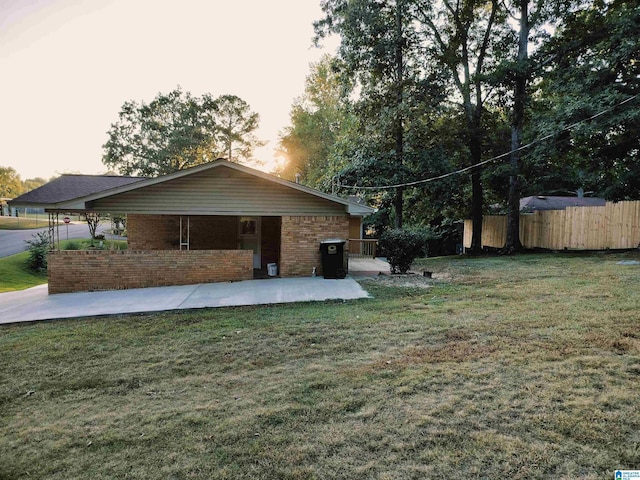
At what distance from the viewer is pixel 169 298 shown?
339 inches

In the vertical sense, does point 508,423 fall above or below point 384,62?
below

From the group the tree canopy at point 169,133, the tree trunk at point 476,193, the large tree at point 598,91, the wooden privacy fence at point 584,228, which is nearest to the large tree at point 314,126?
the tree canopy at point 169,133

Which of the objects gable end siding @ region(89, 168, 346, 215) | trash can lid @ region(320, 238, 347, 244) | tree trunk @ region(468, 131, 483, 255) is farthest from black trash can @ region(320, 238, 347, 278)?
tree trunk @ region(468, 131, 483, 255)

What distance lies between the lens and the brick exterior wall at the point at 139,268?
10.0 m

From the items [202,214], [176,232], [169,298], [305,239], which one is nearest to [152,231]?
[176,232]

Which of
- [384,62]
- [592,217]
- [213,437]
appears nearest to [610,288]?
[213,437]

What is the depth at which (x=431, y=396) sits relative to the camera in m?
3.24

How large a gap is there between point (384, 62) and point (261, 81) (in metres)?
14.5

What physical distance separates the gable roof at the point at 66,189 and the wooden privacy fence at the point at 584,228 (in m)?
17.1

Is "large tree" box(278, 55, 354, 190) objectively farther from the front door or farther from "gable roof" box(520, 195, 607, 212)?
the front door

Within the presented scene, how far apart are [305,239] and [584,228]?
11.6 metres

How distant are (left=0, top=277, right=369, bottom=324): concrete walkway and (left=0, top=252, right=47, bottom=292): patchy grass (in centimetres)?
557

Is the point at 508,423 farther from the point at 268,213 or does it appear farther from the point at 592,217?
the point at 592,217

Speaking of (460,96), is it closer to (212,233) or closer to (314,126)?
(212,233)
